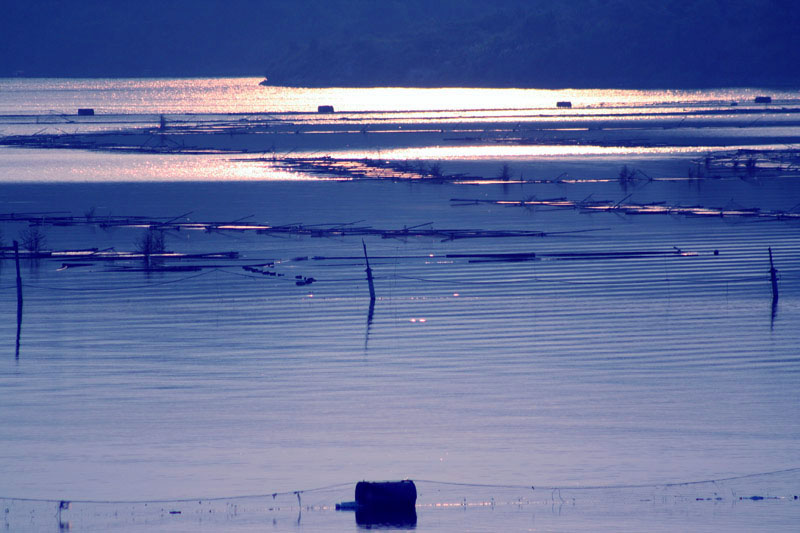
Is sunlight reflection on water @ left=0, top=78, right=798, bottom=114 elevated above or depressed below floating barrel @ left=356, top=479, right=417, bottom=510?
above

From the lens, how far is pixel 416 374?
21.0 meters

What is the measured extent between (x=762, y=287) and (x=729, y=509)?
14.1 meters

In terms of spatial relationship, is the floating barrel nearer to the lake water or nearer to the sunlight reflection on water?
the lake water

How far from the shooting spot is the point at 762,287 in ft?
92.8

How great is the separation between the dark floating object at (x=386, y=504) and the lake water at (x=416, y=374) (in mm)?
215

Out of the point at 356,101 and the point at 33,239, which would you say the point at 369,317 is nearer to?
the point at 33,239

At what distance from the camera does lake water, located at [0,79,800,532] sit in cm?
1539

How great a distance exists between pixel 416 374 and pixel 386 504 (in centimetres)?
655

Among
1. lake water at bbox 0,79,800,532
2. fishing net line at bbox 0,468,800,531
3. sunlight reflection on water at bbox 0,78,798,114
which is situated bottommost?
fishing net line at bbox 0,468,800,531

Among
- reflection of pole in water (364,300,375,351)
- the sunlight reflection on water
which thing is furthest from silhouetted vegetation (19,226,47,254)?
the sunlight reflection on water

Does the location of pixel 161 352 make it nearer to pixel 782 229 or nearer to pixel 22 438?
pixel 22 438

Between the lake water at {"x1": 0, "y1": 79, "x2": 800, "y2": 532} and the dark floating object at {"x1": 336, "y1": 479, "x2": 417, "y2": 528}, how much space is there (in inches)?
8.5

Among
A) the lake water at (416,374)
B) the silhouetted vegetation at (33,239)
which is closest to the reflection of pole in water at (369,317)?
the lake water at (416,374)

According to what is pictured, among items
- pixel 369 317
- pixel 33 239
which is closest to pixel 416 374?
pixel 369 317
